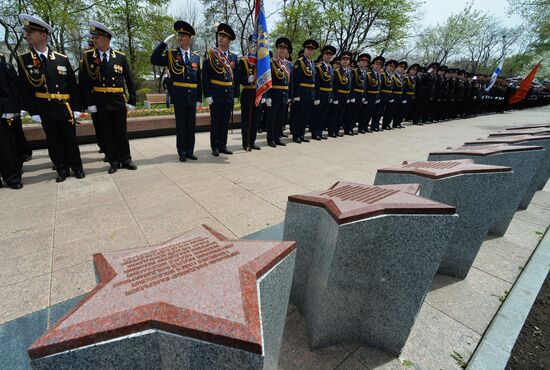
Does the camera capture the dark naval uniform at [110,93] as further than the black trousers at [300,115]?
No

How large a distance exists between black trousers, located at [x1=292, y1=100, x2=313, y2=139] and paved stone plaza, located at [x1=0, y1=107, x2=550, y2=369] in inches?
76.7

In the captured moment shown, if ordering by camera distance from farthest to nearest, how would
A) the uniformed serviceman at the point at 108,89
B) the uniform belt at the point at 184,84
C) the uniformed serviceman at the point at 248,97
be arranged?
the uniformed serviceman at the point at 248,97, the uniform belt at the point at 184,84, the uniformed serviceman at the point at 108,89

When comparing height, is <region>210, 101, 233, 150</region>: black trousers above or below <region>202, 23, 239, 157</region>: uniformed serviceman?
below

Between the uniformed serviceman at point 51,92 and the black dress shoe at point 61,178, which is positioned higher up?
the uniformed serviceman at point 51,92

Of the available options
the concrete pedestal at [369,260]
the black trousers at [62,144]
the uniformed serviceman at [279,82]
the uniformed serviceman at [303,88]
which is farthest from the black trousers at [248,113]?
the concrete pedestal at [369,260]

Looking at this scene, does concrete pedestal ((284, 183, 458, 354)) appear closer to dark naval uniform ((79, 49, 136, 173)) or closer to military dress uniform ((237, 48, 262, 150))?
dark naval uniform ((79, 49, 136, 173))

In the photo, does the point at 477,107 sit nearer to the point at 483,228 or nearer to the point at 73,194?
the point at 483,228

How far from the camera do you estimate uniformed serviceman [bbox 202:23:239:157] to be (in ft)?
18.5

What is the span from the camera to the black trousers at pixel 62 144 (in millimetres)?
4317

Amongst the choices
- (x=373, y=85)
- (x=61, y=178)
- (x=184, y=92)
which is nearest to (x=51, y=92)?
(x=61, y=178)

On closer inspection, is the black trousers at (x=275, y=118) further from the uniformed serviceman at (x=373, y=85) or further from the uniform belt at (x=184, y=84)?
the uniformed serviceman at (x=373, y=85)

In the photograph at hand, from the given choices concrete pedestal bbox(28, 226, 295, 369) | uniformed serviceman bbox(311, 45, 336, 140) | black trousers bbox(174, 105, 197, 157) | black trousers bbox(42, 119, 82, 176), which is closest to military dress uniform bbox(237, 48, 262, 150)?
black trousers bbox(174, 105, 197, 157)

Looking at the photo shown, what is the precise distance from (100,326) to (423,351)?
197 centimetres

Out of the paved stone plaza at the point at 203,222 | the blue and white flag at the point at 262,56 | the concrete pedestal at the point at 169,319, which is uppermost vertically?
the blue and white flag at the point at 262,56
